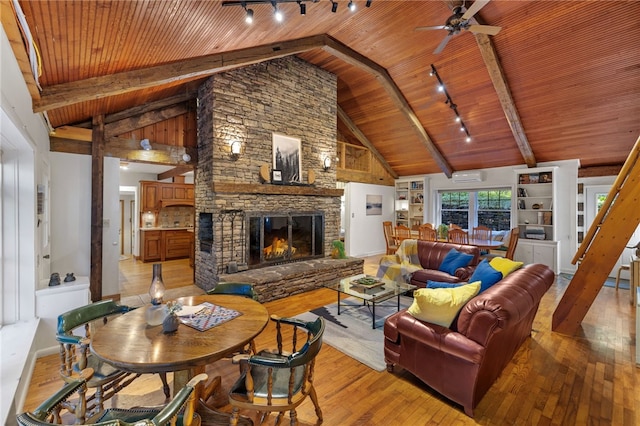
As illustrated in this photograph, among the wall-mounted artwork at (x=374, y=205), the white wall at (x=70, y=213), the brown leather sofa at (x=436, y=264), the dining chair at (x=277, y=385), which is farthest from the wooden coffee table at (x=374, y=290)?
the wall-mounted artwork at (x=374, y=205)

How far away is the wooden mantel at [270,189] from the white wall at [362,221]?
83.3 inches

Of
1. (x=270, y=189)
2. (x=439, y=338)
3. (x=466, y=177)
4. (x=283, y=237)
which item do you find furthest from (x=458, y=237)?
(x=439, y=338)

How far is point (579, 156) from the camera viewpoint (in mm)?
6496

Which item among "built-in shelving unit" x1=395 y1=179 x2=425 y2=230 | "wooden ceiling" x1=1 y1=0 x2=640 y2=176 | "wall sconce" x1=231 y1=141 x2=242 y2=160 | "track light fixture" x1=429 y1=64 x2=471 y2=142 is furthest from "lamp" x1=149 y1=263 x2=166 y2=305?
"built-in shelving unit" x1=395 y1=179 x2=425 y2=230

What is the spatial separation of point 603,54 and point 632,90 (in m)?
1.00

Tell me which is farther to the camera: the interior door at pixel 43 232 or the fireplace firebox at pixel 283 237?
the fireplace firebox at pixel 283 237

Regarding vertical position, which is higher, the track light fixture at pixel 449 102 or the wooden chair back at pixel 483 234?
the track light fixture at pixel 449 102

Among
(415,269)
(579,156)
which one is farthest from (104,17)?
(579,156)

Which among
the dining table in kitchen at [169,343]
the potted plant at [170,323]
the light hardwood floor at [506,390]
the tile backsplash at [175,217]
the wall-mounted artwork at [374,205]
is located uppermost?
the wall-mounted artwork at [374,205]

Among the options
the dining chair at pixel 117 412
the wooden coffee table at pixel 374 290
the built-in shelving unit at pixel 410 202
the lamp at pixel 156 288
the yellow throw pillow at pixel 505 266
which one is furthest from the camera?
the built-in shelving unit at pixel 410 202

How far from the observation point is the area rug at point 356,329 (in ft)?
9.86

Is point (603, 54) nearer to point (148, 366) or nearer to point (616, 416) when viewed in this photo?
point (616, 416)

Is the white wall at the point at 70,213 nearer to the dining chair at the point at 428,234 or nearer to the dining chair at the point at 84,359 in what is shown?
the dining chair at the point at 84,359

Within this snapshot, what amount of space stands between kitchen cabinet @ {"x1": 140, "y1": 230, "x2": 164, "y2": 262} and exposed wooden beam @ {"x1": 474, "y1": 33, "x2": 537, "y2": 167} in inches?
337
